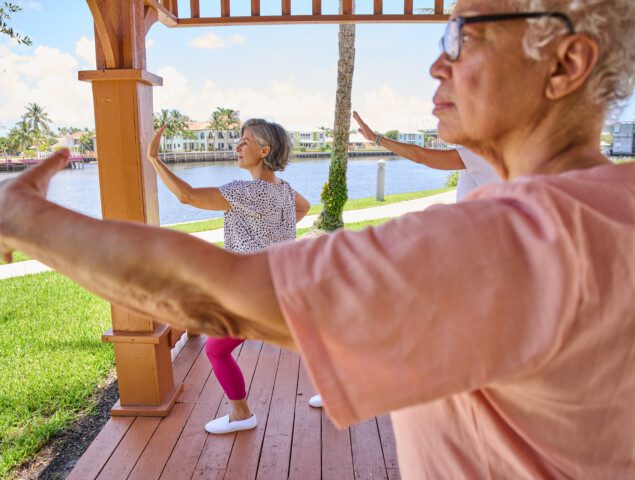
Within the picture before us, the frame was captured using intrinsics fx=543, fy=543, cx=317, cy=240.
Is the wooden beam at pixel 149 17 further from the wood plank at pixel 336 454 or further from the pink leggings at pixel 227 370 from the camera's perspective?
the wood plank at pixel 336 454

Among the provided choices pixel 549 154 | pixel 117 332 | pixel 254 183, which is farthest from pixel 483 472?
pixel 117 332

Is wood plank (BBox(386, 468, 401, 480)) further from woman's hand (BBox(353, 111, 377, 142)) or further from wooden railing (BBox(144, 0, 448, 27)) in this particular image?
wooden railing (BBox(144, 0, 448, 27))

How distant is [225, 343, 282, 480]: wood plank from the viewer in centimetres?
266

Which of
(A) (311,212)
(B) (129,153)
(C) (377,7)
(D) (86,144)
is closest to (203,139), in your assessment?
(A) (311,212)

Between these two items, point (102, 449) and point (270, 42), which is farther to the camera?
point (270, 42)

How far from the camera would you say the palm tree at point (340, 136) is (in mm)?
9891

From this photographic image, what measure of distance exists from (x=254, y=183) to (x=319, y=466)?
1.56 metres

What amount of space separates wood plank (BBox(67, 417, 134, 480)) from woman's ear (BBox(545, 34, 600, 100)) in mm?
2681

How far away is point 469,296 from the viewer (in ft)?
1.65

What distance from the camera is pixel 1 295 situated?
20.7ft

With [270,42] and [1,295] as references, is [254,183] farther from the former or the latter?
[270,42]

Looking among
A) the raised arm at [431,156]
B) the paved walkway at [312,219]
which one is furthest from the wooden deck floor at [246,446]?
the paved walkway at [312,219]

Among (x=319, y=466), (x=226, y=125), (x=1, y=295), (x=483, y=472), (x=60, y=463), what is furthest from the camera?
(x=226, y=125)

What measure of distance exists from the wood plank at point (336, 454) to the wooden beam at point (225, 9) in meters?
2.57
